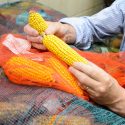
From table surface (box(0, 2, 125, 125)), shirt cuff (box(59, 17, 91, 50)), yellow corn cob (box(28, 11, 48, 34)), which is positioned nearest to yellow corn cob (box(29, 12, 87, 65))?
yellow corn cob (box(28, 11, 48, 34))

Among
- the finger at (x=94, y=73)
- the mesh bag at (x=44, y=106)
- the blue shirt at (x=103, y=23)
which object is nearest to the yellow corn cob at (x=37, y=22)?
the mesh bag at (x=44, y=106)

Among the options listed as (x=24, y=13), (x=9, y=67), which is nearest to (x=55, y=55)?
(x=9, y=67)

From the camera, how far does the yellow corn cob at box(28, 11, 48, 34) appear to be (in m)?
0.92

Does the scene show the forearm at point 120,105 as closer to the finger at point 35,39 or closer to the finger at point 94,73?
the finger at point 94,73

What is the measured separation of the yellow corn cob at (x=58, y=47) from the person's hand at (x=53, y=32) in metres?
0.03

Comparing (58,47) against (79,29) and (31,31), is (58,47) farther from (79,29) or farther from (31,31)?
(79,29)

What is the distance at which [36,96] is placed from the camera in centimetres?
79

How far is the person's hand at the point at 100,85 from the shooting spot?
780mm

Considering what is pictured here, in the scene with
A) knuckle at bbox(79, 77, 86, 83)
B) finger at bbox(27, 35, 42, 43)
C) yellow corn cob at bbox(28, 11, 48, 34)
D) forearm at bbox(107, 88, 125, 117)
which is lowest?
forearm at bbox(107, 88, 125, 117)

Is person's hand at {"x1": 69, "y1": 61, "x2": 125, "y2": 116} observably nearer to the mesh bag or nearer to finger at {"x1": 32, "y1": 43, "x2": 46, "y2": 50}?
the mesh bag

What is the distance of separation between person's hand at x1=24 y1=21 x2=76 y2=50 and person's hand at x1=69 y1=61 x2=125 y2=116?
190 mm

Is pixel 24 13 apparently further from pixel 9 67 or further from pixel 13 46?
pixel 9 67

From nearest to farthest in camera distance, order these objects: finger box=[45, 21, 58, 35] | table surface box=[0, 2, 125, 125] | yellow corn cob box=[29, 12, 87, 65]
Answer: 1. table surface box=[0, 2, 125, 125]
2. yellow corn cob box=[29, 12, 87, 65]
3. finger box=[45, 21, 58, 35]

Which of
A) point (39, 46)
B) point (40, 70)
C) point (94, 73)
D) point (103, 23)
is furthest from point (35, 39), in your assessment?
point (103, 23)
